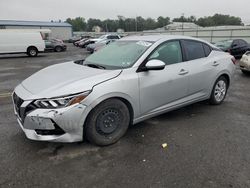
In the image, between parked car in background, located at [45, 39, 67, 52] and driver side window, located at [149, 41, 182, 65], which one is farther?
parked car in background, located at [45, 39, 67, 52]

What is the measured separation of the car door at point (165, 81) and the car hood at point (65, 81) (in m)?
0.57

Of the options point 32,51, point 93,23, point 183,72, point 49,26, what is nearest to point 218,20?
point 93,23

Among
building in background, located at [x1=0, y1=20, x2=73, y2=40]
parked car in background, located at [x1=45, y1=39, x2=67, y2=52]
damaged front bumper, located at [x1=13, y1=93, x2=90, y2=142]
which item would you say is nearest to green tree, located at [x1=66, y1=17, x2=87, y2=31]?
building in background, located at [x1=0, y1=20, x2=73, y2=40]

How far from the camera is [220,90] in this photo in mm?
4965

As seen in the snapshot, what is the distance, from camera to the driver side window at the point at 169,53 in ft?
12.1

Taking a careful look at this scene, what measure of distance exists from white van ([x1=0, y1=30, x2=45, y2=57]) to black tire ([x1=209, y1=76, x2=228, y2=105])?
1630 cm

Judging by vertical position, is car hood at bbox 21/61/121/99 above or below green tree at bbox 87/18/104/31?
below

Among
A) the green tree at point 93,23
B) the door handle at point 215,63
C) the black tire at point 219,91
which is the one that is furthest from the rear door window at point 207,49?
the green tree at point 93,23

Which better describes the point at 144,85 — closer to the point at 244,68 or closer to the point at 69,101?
the point at 69,101

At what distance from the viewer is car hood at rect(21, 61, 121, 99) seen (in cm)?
279

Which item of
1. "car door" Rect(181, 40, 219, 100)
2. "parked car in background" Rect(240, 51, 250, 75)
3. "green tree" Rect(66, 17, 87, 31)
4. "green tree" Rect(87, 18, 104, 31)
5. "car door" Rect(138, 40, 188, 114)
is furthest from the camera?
"green tree" Rect(87, 18, 104, 31)

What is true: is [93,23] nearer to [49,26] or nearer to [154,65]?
[49,26]

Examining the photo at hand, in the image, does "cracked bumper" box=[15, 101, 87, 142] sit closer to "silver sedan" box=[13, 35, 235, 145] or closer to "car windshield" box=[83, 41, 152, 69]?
"silver sedan" box=[13, 35, 235, 145]

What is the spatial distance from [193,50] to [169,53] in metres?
0.74
